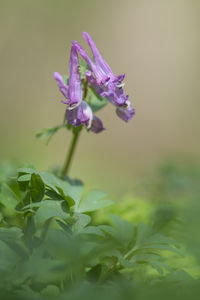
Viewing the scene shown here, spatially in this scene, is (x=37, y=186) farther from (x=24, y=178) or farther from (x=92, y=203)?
(x=92, y=203)

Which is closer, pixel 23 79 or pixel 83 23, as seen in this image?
pixel 23 79

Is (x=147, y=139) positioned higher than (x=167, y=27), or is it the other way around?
(x=167, y=27)

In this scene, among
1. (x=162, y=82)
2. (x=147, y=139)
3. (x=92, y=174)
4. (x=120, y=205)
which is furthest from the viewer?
(x=162, y=82)

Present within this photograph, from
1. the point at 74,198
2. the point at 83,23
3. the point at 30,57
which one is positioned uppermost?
the point at 83,23

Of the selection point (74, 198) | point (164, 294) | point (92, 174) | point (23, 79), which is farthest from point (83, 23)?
point (164, 294)

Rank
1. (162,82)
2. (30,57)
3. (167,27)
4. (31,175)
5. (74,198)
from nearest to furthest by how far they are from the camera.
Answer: (31,175) → (74,198) → (30,57) → (162,82) → (167,27)

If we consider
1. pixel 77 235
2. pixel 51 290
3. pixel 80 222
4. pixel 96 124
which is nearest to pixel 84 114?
pixel 96 124

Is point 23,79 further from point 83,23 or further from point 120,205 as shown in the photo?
point 120,205
